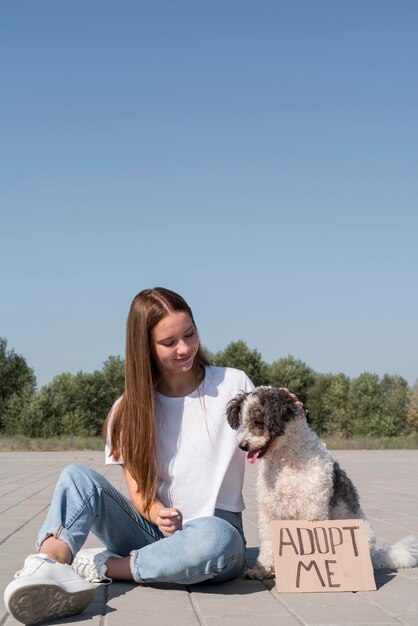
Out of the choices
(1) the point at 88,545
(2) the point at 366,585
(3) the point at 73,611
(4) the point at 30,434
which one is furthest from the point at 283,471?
(4) the point at 30,434

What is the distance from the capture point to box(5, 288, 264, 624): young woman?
4062mm

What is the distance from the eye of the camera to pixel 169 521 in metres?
4.07

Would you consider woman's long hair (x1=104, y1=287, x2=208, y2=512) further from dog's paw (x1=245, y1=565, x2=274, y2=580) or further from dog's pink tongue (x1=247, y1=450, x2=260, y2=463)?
dog's paw (x1=245, y1=565, x2=274, y2=580)

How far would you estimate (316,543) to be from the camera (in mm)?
4281

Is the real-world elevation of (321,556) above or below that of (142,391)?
below

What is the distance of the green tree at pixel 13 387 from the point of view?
50.4 metres

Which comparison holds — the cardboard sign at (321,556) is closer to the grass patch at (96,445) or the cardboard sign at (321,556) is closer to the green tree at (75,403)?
the grass patch at (96,445)

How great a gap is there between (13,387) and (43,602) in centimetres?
5088

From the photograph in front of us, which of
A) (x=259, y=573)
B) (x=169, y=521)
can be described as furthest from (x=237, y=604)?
(x=259, y=573)

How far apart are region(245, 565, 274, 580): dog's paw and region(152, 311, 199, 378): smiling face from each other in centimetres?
116

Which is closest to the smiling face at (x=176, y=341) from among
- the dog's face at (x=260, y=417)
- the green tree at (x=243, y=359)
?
the dog's face at (x=260, y=417)

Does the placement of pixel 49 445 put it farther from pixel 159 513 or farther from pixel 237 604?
pixel 237 604

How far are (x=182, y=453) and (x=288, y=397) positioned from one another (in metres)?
0.64

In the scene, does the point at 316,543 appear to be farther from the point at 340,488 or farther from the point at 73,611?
the point at 73,611
